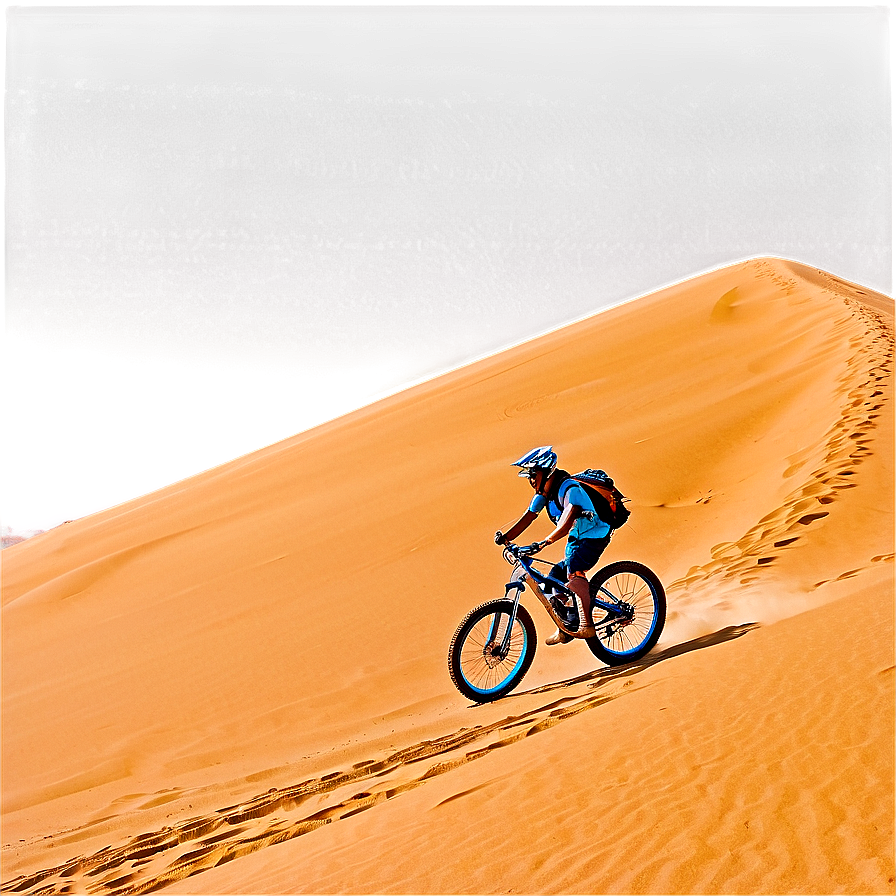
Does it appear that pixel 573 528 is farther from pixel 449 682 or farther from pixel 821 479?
pixel 821 479

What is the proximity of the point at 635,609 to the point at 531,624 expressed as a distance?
94 cm

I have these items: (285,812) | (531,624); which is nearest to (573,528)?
(531,624)

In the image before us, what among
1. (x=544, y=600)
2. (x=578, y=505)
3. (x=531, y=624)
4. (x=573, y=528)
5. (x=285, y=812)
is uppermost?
(x=578, y=505)

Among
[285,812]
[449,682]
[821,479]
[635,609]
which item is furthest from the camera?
[821,479]

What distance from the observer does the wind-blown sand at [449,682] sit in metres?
3.41

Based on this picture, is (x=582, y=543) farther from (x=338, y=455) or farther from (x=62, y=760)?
(x=338, y=455)

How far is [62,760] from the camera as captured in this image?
714 cm

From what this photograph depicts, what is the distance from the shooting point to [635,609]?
6.17 m

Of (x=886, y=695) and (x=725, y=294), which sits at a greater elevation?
(x=725, y=294)

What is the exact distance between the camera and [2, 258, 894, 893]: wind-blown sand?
11.2 feet

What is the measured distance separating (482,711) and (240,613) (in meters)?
5.35

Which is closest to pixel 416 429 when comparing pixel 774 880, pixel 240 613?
pixel 240 613

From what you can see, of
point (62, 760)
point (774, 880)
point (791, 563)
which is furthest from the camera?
point (791, 563)

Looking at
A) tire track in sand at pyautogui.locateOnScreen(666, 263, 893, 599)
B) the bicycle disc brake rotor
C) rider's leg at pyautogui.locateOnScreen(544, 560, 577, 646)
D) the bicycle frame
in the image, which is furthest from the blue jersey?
tire track in sand at pyautogui.locateOnScreen(666, 263, 893, 599)
